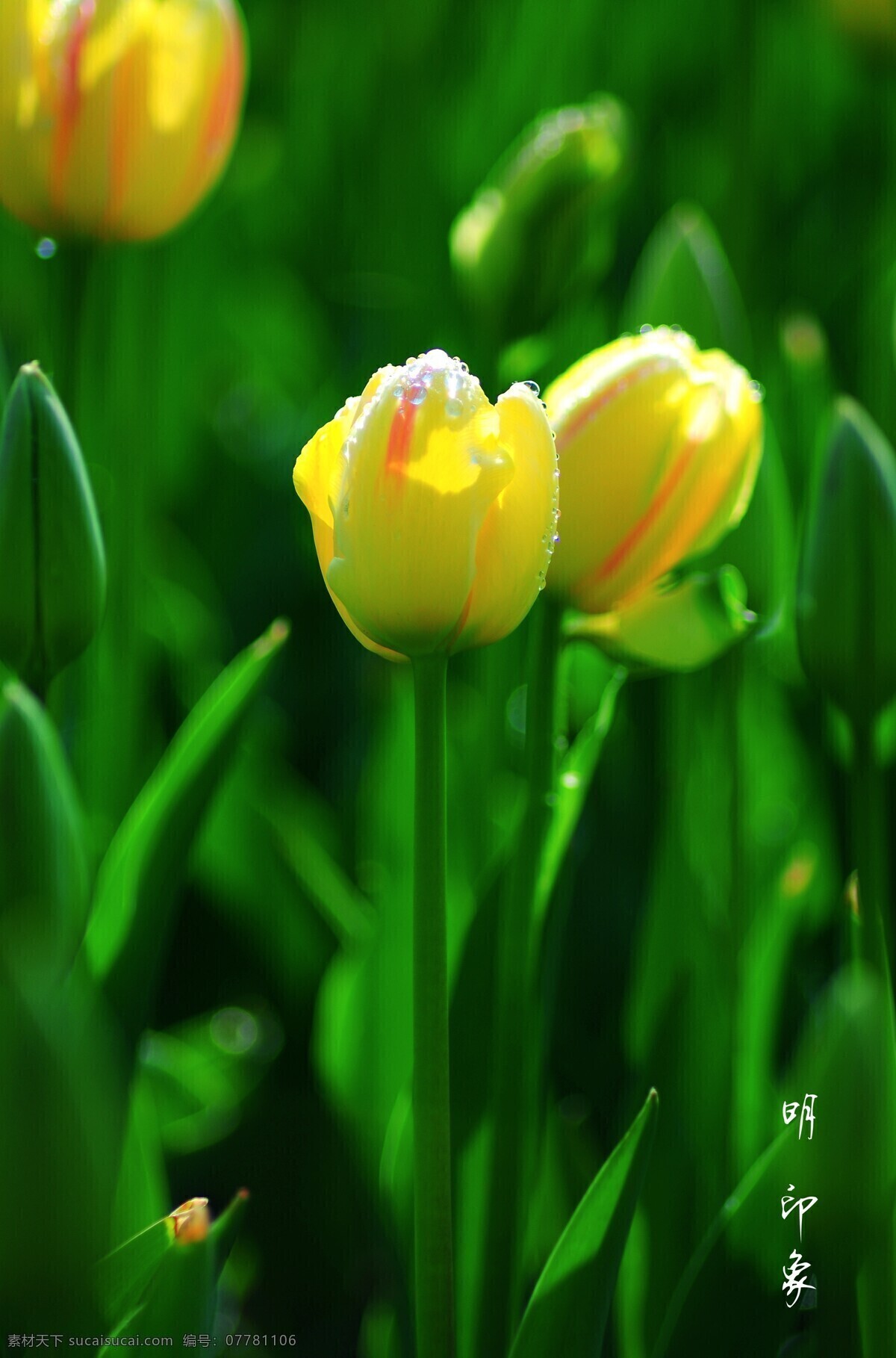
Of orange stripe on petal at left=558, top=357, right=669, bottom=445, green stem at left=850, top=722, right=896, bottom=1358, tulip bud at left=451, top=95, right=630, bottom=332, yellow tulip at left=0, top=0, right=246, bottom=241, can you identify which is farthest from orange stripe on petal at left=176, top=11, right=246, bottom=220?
green stem at left=850, top=722, right=896, bottom=1358


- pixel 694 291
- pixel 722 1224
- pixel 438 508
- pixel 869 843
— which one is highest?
pixel 694 291

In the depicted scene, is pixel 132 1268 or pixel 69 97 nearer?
pixel 132 1268

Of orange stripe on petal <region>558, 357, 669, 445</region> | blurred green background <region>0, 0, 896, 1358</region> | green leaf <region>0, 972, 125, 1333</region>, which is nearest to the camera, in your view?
green leaf <region>0, 972, 125, 1333</region>

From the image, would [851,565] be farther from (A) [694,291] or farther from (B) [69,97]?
(B) [69,97]

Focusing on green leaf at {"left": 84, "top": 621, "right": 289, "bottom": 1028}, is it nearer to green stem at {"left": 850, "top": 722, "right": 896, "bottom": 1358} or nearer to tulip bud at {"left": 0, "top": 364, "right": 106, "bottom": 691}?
tulip bud at {"left": 0, "top": 364, "right": 106, "bottom": 691}

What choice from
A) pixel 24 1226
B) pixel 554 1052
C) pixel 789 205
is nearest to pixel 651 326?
pixel 554 1052

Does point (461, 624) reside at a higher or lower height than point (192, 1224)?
higher

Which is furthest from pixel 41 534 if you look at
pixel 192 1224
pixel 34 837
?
pixel 192 1224
